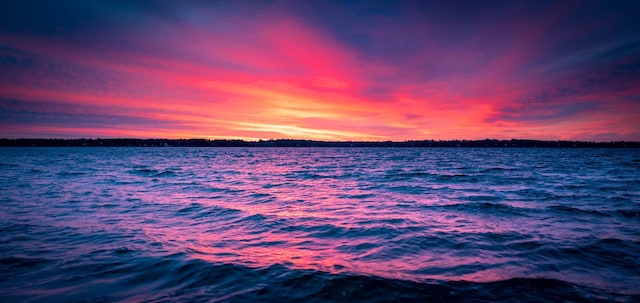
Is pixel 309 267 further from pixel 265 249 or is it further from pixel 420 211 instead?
pixel 420 211

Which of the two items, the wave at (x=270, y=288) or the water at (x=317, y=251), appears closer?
the wave at (x=270, y=288)

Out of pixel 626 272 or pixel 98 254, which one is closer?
pixel 626 272

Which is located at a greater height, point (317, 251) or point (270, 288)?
point (270, 288)

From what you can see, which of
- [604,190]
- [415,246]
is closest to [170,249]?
[415,246]

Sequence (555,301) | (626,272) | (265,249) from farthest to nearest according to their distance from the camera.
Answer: (265,249) → (626,272) → (555,301)

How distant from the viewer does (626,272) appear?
6406 mm

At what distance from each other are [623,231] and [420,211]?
6.31 m

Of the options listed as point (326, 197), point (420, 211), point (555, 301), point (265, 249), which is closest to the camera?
point (555, 301)

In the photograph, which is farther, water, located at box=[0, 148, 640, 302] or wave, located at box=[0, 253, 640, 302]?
water, located at box=[0, 148, 640, 302]

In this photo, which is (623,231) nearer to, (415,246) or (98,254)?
(415,246)

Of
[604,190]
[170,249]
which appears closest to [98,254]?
[170,249]

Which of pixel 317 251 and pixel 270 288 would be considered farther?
pixel 317 251

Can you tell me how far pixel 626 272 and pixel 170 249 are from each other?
10.4 metres

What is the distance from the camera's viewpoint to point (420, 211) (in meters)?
13.0
